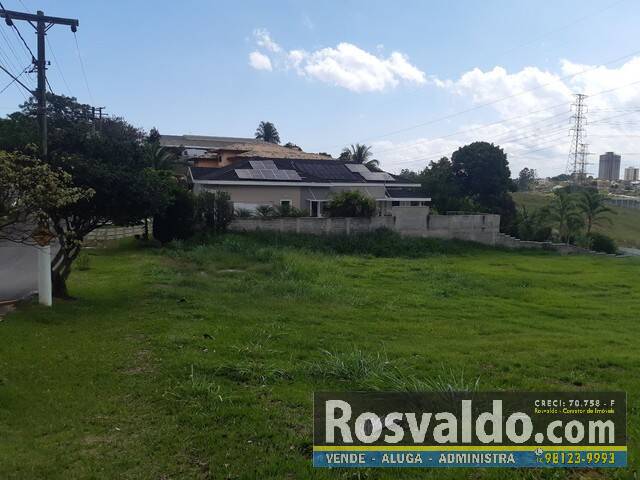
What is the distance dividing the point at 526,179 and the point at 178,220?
96738 millimetres

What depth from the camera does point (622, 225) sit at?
2395 inches

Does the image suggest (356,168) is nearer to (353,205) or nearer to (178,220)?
(353,205)

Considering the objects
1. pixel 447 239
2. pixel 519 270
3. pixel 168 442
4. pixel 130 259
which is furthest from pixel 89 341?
pixel 447 239

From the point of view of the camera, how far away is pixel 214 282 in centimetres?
1572

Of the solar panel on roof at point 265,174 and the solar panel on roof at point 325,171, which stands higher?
the solar panel on roof at point 325,171

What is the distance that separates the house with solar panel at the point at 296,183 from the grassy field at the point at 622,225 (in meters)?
16.7

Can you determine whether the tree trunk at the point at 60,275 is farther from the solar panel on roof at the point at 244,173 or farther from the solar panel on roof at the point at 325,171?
the solar panel on roof at the point at 325,171

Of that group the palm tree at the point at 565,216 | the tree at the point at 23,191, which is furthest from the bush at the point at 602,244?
the tree at the point at 23,191

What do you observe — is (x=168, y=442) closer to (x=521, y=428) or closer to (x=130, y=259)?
(x=521, y=428)

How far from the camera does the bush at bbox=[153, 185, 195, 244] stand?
82.7 ft

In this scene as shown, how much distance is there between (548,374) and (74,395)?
6250 mm

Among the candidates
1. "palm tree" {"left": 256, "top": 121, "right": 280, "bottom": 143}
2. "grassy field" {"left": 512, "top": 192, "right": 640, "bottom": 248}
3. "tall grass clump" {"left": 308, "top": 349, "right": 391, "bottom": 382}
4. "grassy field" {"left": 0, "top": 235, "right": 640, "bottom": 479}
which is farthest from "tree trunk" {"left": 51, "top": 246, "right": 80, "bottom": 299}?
"palm tree" {"left": 256, "top": 121, "right": 280, "bottom": 143}

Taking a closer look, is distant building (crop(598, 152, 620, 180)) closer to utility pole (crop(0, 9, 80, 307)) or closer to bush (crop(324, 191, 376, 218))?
bush (crop(324, 191, 376, 218))

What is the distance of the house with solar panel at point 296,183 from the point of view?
3130 centimetres
